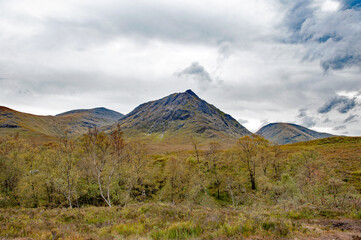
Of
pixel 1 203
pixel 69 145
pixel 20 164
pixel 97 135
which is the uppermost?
pixel 97 135

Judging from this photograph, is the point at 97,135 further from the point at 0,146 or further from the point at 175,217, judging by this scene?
the point at 0,146

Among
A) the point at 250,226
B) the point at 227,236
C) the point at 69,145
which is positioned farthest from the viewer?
the point at 69,145

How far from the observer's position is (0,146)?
5078 cm

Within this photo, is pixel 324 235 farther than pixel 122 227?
No

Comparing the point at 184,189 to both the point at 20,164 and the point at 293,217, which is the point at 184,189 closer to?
the point at 293,217

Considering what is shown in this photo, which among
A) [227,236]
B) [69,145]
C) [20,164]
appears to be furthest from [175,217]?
[20,164]

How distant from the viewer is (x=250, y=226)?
1029 cm

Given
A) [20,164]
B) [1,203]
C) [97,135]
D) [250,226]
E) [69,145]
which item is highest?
[97,135]

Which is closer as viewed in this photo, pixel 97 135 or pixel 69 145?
pixel 97 135

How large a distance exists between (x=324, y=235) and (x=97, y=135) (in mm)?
28420

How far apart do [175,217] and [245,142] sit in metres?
41.5

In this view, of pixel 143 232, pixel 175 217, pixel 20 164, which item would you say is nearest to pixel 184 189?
pixel 175 217

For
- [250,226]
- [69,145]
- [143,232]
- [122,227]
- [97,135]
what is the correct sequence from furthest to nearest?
[69,145], [97,135], [122,227], [143,232], [250,226]

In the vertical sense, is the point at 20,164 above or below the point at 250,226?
below
